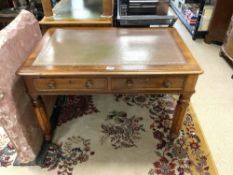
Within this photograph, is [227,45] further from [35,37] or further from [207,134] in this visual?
[35,37]

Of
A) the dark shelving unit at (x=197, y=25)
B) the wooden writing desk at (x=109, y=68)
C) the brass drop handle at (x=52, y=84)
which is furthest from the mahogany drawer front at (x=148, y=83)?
the dark shelving unit at (x=197, y=25)

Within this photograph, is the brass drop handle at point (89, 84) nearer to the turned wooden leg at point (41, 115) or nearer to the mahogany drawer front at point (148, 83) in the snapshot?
→ the mahogany drawer front at point (148, 83)

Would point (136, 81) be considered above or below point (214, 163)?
above

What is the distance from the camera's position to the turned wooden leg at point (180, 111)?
1216 mm

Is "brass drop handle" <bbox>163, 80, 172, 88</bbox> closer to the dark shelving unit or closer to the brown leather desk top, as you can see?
the brown leather desk top

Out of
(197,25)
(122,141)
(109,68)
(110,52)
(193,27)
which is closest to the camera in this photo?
(109,68)

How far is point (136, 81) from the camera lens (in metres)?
1.12

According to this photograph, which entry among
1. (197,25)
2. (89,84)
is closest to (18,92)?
(89,84)

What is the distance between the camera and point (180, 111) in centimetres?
129

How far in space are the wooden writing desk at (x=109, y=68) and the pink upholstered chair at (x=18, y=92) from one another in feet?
0.22

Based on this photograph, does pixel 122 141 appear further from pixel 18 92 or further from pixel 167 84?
pixel 18 92

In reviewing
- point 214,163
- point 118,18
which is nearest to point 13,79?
point 118,18

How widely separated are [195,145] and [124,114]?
603 millimetres

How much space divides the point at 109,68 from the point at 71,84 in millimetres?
232
